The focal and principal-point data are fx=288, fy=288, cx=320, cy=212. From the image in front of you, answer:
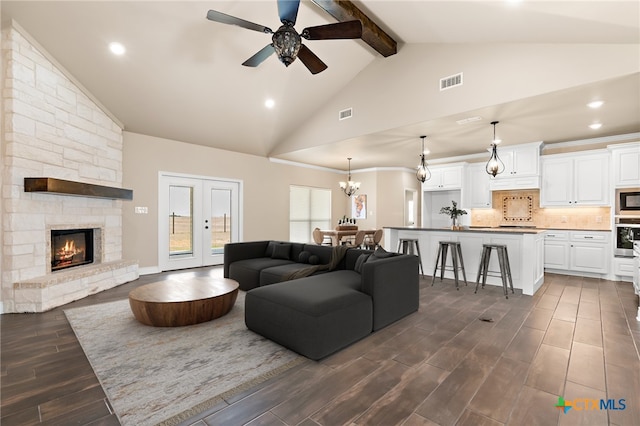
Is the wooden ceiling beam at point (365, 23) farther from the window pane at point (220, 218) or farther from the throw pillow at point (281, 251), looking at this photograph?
the window pane at point (220, 218)

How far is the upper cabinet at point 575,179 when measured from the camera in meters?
5.65

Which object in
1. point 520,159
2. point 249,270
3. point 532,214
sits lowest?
point 249,270

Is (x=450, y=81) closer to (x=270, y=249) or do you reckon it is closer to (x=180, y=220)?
(x=270, y=249)

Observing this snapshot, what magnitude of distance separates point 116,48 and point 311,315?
4.47 metres

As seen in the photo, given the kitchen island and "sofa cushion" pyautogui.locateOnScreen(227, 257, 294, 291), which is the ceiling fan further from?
the kitchen island

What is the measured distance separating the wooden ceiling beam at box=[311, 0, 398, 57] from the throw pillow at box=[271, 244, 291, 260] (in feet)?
11.4

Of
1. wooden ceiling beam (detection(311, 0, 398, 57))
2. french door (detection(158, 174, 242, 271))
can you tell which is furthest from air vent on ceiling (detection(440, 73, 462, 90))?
french door (detection(158, 174, 242, 271))

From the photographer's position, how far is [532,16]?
10.1 feet

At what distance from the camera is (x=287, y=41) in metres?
2.94

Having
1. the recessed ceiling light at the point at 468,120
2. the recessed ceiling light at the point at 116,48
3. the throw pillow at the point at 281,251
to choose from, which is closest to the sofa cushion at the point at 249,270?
the throw pillow at the point at 281,251

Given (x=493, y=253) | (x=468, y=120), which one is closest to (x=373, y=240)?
(x=493, y=253)

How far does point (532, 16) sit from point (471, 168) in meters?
4.62

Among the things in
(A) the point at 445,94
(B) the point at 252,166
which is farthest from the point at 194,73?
(A) the point at 445,94

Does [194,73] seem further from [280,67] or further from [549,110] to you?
[549,110]
